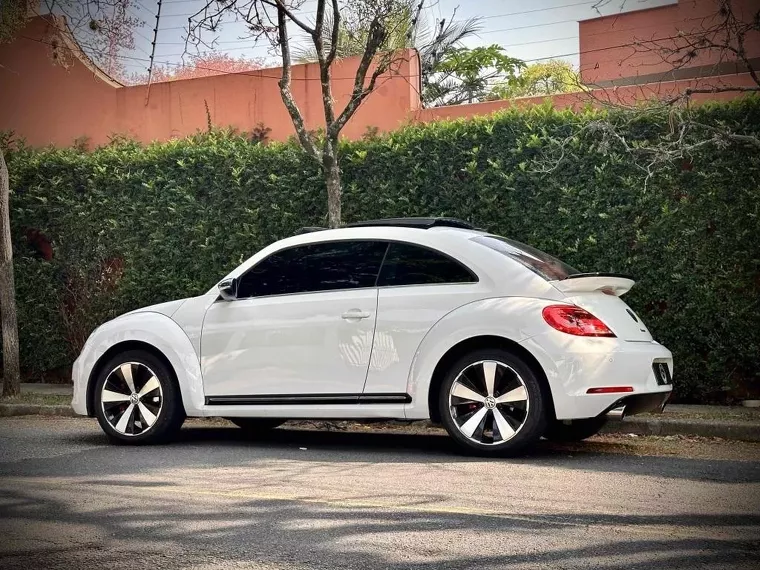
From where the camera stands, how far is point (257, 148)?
42.2 ft

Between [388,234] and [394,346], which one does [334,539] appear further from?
[388,234]

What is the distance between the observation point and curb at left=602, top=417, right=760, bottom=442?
8734 millimetres

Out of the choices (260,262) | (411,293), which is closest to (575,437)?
(411,293)

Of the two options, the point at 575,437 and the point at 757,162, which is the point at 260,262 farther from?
the point at 757,162

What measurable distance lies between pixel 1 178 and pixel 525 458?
8388mm

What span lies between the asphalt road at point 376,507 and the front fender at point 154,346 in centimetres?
46

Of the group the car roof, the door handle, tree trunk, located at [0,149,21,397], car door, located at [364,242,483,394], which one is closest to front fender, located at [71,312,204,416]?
the car roof

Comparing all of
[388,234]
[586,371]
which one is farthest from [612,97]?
[586,371]

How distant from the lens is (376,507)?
5488mm

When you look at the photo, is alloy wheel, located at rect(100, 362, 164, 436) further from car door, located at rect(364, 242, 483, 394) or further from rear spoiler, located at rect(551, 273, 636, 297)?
rear spoiler, located at rect(551, 273, 636, 297)

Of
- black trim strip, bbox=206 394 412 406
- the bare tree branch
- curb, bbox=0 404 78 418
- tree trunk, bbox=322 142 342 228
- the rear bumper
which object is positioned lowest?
curb, bbox=0 404 78 418

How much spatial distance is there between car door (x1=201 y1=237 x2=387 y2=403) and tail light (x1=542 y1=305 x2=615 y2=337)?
1.37 m

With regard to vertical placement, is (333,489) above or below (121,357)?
below

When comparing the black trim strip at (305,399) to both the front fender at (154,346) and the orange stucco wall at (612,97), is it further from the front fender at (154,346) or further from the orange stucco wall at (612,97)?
the orange stucco wall at (612,97)
